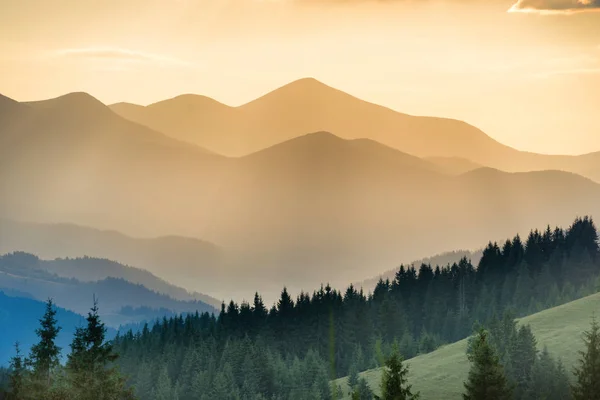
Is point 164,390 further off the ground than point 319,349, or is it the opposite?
point 319,349

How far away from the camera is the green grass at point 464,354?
11319cm

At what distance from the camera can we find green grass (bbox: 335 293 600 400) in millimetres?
113188

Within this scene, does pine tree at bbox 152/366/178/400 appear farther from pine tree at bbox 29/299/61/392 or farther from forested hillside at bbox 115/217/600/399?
pine tree at bbox 29/299/61/392

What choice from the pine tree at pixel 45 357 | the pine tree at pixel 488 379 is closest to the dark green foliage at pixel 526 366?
the pine tree at pixel 488 379

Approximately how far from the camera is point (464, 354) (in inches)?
5217

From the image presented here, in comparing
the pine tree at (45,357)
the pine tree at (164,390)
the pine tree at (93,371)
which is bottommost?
the pine tree at (93,371)

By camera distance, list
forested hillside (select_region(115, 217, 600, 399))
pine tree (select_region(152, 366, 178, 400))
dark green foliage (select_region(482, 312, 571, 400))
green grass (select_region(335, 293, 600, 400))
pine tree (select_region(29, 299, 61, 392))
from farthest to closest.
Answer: pine tree (select_region(152, 366, 178, 400)) < forested hillside (select_region(115, 217, 600, 399)) < green grass (select_region(335, 293, 600, 400)) < dark green foliage (select_region(482, 312, 571, 400)) < pine tree (select_region(29, 299, 61, 392))

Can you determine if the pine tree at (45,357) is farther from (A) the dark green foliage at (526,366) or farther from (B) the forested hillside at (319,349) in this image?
(B) the forested hillside at (319,349)

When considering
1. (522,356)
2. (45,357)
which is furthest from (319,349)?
(45,357)

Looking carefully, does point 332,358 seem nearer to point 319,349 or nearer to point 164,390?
point 319,349

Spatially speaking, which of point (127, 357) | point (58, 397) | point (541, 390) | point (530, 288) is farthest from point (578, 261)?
point (58, 397)

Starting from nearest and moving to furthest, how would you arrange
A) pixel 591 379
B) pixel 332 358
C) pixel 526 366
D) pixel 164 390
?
pixel 591 379
pixel 526 366
pixel 164 390
pixel 332 358

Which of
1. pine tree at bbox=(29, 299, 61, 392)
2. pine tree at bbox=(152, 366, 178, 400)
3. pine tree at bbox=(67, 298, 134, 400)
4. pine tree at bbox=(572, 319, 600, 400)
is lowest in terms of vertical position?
pine tree at bbox=(572, 319, 600, 400)

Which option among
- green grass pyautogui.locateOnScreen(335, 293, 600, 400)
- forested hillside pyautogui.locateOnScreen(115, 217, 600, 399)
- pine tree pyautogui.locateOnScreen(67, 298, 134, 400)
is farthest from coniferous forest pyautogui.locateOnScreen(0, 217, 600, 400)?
green grass pyautogui.locateOnScreen(335, 293, 600, 400)
